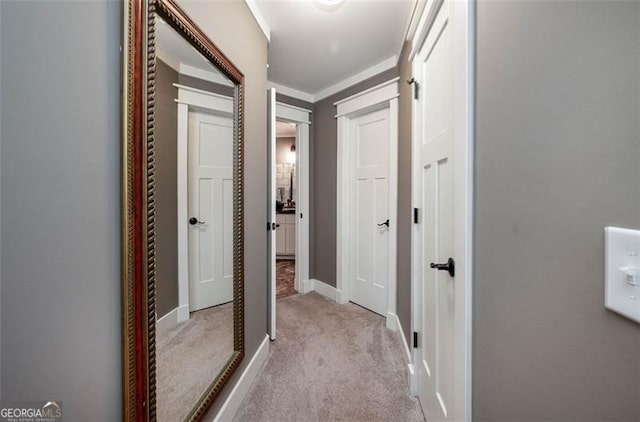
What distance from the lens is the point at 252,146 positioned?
66.5 inches

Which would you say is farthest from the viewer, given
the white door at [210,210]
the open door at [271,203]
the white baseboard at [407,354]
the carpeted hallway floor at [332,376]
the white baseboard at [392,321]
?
the white baseboard at [392,321]

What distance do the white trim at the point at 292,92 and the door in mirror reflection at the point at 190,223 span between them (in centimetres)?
162

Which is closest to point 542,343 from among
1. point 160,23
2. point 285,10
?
point 160,23

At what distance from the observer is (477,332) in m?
0.82

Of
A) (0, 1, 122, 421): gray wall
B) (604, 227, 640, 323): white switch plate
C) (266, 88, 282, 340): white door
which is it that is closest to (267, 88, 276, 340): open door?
(266, 88, 282, 340): white door

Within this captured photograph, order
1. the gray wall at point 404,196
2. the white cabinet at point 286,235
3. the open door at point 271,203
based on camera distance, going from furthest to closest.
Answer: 1. the white cabinet at point 286,235
2. the open door at point 271,203
3. the gray wall at point 404,196

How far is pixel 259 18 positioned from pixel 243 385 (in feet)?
7.69

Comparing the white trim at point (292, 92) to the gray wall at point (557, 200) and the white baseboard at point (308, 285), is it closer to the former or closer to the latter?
the white baseboard at point (308, 285)

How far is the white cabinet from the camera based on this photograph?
5.02 metres

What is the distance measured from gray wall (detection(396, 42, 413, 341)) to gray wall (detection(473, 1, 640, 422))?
1152mm

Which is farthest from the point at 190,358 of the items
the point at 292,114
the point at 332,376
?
the point at 292,114

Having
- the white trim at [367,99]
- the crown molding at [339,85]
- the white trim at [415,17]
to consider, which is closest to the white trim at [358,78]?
the crown molding at [339,85]

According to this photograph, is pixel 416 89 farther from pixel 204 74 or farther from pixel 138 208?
pixel 138 208

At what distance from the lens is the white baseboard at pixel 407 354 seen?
1.58 meters
